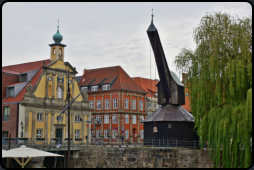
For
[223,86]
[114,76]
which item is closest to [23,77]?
[114,76]

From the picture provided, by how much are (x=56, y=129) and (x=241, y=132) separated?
24.2 m

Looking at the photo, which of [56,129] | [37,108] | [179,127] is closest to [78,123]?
[56,129]

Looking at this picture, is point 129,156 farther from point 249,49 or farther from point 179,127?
point 249,49

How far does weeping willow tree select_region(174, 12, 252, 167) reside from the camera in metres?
19.7

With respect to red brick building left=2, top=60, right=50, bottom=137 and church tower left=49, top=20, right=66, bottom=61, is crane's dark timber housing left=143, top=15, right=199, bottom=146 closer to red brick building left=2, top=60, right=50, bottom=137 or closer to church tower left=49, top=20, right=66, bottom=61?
church tower left=49, top=20, right=66, bottom=61

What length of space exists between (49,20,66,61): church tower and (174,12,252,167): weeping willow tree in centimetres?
1990

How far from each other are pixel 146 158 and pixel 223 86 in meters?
10.3

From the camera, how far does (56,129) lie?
38.8m

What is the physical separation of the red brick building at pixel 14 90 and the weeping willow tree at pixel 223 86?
19.9 m

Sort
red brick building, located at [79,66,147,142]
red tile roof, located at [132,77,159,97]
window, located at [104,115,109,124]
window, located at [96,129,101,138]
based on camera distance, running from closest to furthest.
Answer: red brick building, located at [79,66,147,142] < window, located at [96,129,101,138] < window, located at [104,115,109,124] < red tile roof, located at [132,77,159,97]

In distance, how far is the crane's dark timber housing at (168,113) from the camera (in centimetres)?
2984

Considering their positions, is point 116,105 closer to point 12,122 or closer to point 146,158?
point 12,122

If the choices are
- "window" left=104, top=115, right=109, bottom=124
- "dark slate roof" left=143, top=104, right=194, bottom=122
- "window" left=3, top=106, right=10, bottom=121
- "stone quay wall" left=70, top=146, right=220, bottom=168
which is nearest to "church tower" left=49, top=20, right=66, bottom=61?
"window" left=3, top=106, right=10, bottom=121

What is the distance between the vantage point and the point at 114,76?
54094 millimetres
